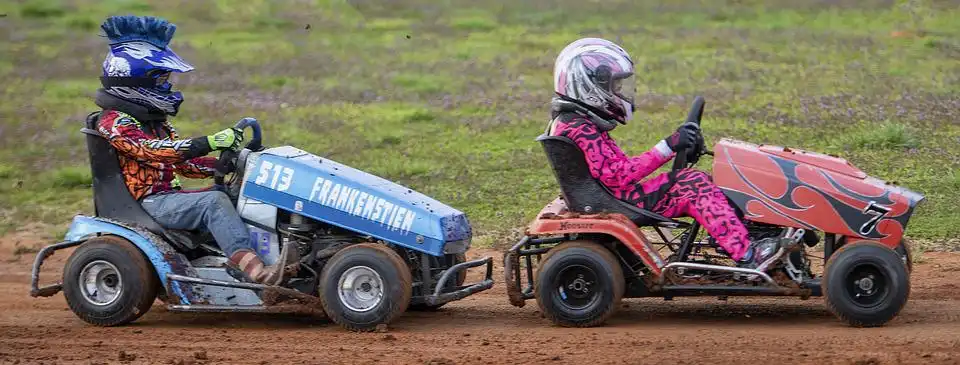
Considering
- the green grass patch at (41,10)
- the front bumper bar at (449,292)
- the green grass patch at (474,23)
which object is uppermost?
the green grass patch at (41,10)

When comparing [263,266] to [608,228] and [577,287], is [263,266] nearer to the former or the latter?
[577,287]

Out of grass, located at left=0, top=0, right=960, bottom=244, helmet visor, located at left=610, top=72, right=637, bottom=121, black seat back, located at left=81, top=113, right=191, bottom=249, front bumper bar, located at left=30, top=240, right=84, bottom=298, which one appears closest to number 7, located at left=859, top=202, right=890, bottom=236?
helmet visor, located at left=610, top=72, right=637, bottom=121

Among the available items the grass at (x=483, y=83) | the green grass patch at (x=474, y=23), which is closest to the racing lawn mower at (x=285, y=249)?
the grass at (x=483, y=83)

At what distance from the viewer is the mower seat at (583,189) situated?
29.5 feet

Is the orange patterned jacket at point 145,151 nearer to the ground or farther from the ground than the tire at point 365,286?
farther from the ground

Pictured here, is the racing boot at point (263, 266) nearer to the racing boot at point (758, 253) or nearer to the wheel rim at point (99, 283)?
the wheel rim at point (99, 283)

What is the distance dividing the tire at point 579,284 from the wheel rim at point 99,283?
120 inches

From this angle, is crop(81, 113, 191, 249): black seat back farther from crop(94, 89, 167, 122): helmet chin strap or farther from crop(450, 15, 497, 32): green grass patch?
crop(450, 15, 497, 32): green grass patch

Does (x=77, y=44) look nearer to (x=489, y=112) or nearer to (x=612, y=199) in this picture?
(x=489, y=112)

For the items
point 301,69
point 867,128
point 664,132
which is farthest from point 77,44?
point 867,128

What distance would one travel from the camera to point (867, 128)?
16.7 metres

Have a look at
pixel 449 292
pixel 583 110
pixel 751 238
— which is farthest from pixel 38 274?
pixel 751 238

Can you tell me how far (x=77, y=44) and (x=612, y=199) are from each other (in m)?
17.4

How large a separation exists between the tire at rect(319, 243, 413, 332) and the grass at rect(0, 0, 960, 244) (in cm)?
408
